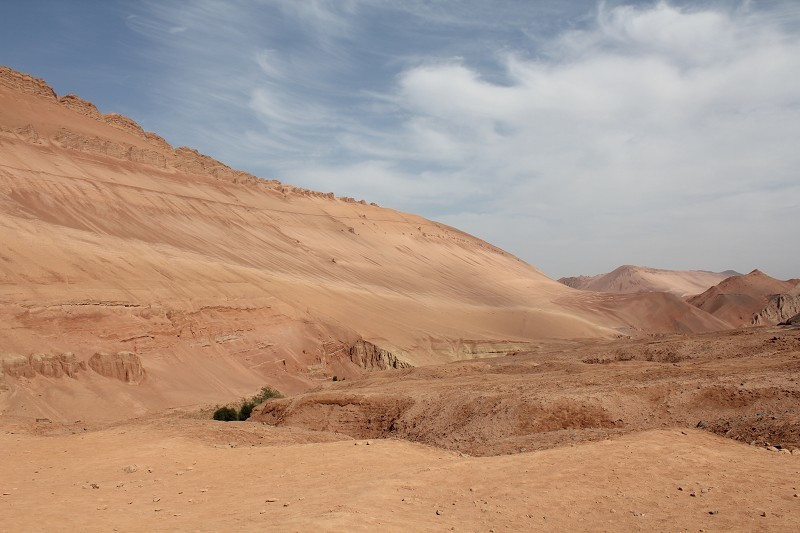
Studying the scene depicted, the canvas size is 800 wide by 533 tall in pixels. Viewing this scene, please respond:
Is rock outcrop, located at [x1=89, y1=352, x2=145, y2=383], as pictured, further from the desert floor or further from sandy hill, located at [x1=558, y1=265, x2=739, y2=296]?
sandy hill, located at [x1=558, y1=265, x2=739, y2=296]

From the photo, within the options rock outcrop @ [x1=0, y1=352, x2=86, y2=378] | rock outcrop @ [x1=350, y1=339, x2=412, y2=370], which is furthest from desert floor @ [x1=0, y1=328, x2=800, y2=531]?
rock outcrop @ [x1=350, y1=339, x2=412, y2=370]

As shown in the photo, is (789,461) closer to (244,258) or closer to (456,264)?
(244,258)

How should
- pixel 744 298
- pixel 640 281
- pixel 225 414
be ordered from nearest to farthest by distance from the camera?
pixel 225 414 → pixel 744 298 → pixel 640 281

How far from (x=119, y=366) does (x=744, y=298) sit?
70955 mm

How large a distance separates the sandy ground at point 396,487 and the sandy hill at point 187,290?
12103 millimetres

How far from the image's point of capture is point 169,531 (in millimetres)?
7160

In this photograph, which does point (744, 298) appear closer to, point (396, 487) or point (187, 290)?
point (187, 290)

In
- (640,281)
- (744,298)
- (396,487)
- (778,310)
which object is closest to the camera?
(396,487)

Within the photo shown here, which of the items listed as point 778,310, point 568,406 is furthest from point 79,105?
point 778,310

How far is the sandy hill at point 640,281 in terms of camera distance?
146 m

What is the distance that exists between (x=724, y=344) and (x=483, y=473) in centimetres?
1596

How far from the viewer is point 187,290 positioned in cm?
3152

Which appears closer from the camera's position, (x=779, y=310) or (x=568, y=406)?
(x=568, y=406)

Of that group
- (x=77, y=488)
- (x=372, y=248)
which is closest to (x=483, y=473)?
(x=77, y=488)
